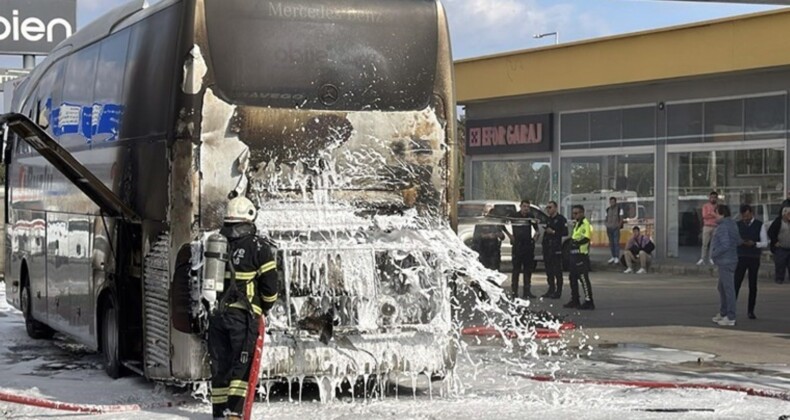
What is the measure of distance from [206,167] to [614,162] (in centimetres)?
2363

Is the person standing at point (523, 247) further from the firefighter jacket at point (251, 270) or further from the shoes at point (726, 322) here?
the firefighter jacket at point (251, 270)

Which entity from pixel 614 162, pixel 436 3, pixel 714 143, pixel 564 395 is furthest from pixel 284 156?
pixel 614 162

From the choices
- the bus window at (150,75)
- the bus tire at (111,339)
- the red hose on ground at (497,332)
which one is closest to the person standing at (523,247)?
the red hose on ground at (497,332)

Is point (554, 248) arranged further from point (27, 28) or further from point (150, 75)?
point (27, 28)

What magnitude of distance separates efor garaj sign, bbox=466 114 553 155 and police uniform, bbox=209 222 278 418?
84.6 feet

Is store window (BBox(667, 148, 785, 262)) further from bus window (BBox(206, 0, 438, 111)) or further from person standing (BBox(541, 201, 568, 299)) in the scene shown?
bus window (BBox(206, 0, 438, 111))

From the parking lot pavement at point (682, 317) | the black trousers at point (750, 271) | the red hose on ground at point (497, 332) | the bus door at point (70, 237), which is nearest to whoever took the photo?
the bus door at point (70, 237)

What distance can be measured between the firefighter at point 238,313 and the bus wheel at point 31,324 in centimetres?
709

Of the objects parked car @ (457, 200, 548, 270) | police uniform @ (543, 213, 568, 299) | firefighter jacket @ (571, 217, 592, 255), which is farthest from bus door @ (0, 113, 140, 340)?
parked car @ (457, 200, 548, 270)

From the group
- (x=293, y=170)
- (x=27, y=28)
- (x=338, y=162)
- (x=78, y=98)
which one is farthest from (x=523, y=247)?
(x=27, y=28)

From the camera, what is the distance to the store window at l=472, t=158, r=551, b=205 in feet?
113

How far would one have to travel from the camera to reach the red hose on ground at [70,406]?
8.98m

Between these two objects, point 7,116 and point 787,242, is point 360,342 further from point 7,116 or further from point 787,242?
point 787,242

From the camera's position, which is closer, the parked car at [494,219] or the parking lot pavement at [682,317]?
the parking lot pavement at [682,317]
